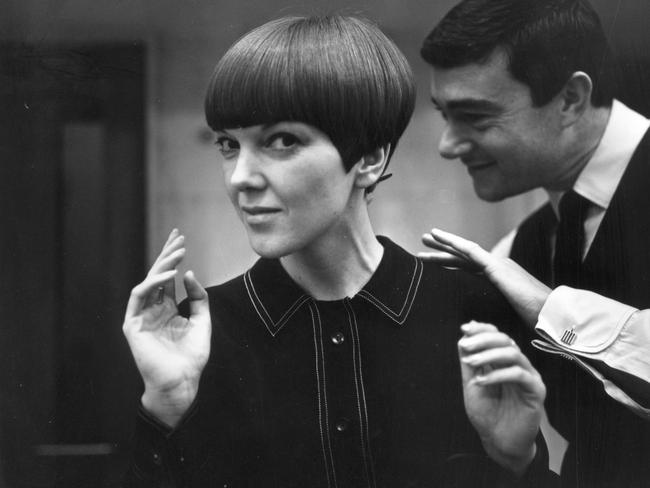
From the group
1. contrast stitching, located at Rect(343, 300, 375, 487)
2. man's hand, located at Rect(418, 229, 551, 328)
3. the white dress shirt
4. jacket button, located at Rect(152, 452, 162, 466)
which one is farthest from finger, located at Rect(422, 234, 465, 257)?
jacket button, located at Rect(152, 452, 162, 466)

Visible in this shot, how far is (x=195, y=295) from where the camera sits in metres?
1.54

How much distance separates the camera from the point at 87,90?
170cm

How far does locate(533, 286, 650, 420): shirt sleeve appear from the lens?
5.17 ft

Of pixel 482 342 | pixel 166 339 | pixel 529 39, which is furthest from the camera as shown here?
pixel 529 39

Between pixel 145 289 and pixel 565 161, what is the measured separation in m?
0.91

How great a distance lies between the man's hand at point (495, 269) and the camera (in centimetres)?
160

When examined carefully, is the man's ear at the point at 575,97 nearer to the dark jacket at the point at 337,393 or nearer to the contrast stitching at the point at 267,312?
the dark jacket at the point at 337,393

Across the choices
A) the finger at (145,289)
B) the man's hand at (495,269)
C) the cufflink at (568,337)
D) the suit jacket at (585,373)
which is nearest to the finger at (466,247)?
the man's hand at (495,269)

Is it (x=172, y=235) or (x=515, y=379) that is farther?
(x=172, y=235)

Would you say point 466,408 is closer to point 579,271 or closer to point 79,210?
point 579,271

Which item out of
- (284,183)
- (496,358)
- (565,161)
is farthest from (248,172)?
(565,161)

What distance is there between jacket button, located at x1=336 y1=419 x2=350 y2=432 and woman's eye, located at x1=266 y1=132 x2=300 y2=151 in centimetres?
56

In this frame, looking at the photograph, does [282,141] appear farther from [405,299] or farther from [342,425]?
[342,425]

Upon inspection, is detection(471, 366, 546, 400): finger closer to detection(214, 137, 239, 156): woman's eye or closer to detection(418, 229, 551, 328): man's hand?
detection(418, 229, 551, 328): man's hand
